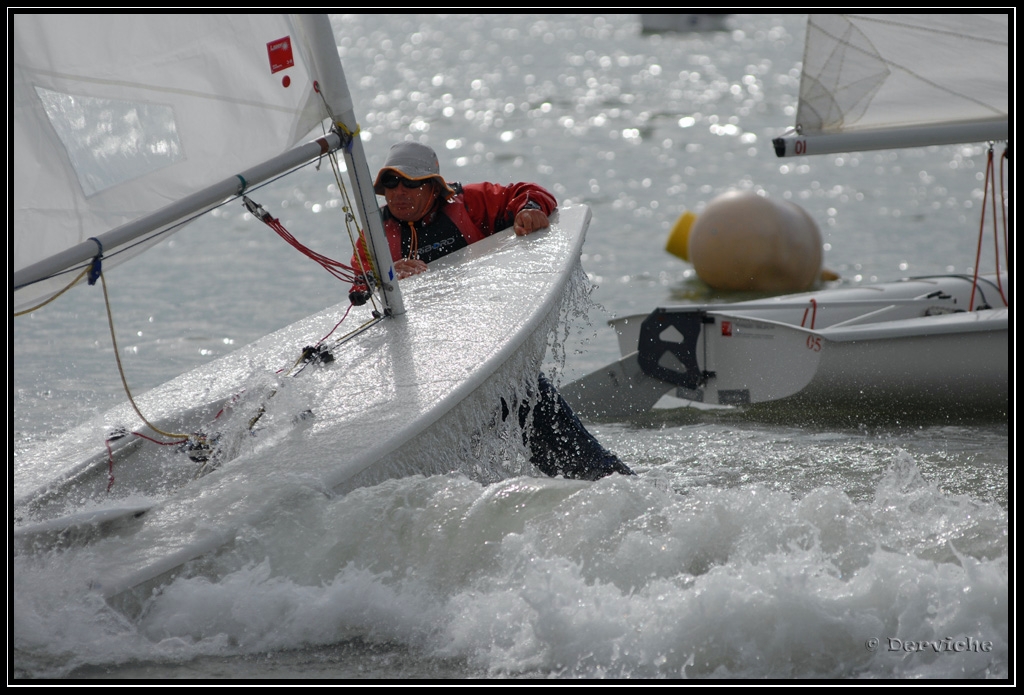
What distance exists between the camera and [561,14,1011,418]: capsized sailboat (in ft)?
15.0

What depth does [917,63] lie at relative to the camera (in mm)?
4688

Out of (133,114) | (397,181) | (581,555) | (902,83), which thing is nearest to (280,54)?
(133,114)

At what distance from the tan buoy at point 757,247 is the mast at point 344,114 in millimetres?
4350

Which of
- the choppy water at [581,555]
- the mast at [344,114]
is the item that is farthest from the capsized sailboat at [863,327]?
the mast at [344,114]

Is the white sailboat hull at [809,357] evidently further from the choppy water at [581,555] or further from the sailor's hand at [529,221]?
the sailor's hand at [529,221]

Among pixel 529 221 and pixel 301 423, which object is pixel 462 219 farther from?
pixel 301 423

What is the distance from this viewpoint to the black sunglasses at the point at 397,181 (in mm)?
4105

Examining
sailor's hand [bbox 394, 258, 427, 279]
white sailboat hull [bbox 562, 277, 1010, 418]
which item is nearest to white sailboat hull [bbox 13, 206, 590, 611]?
sailor's hand [bbox 394, 258, 427, 279]

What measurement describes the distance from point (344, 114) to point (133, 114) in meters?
0.64

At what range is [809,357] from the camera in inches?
188
